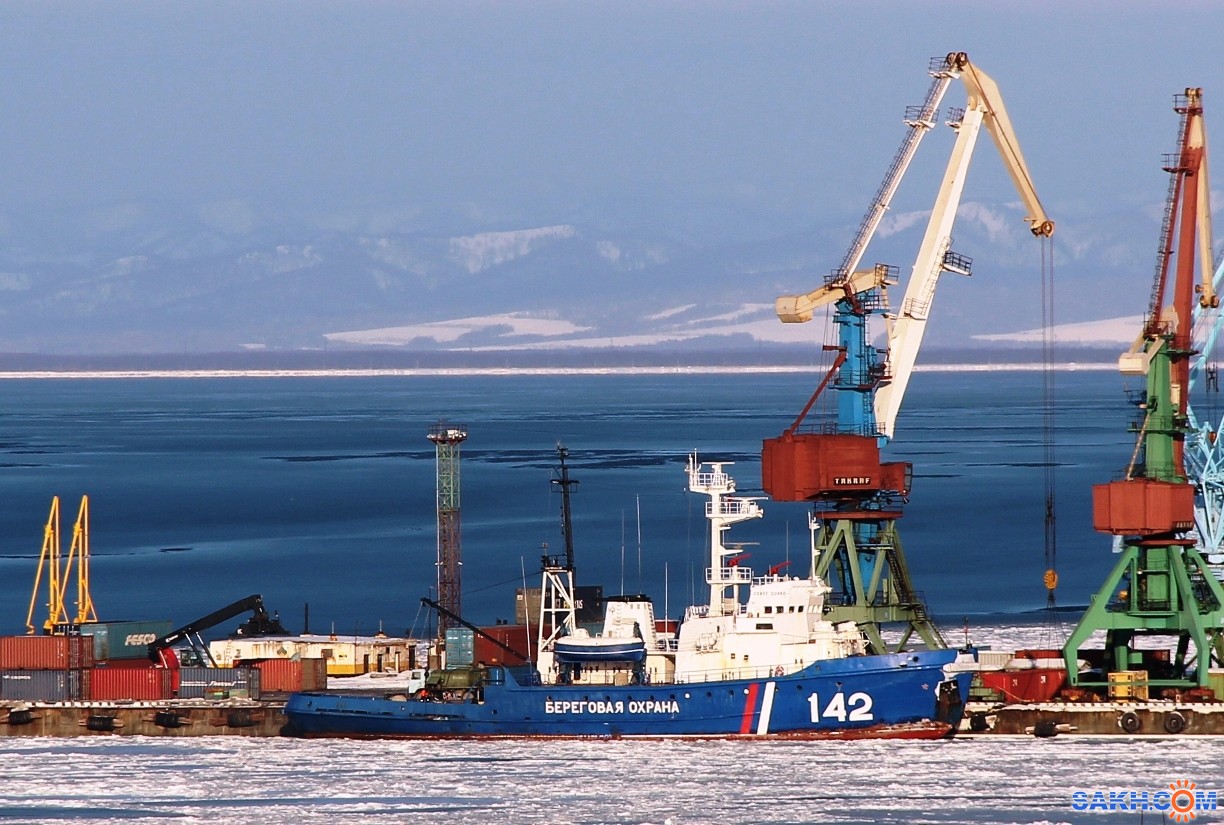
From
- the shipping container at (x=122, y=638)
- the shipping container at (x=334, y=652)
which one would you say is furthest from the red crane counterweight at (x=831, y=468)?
the shipping container at (x=122, y=638)

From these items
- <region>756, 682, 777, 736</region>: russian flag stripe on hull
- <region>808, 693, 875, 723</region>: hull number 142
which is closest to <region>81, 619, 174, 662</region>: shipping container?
<region>756, 682, 777, 736</region>: russian flag stripe on hull

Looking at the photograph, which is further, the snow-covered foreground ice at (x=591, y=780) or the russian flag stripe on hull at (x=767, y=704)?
the russian flag stripe on hull at (x=767, y=704)

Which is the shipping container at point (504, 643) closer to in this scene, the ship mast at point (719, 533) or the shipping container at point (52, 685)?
the ship mast at point (719, 533)

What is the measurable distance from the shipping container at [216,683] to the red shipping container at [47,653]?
280 cm

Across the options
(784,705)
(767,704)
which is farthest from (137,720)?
(784,705)

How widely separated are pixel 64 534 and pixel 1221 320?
6401cm

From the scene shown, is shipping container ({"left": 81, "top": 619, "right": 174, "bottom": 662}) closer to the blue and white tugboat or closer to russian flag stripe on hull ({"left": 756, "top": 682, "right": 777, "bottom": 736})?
the blue and white tugboat

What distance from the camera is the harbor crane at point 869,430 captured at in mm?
66188

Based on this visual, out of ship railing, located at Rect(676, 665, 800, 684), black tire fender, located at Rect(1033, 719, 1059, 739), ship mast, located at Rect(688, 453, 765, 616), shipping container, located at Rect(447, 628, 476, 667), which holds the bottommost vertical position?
black tire fender, located at Rect(1033, 719, 1059, 739)

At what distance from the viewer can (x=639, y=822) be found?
4775 cm

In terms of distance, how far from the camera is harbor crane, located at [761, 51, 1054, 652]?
66.2m

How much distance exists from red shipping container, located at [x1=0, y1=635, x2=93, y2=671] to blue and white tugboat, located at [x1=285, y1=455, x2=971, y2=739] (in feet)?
23.0

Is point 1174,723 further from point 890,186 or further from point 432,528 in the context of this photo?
point 432,528

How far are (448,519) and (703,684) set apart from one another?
1631 centimetres
